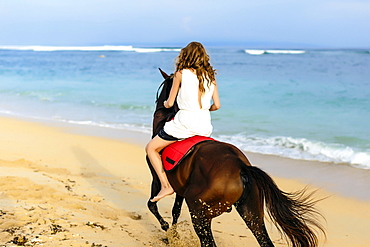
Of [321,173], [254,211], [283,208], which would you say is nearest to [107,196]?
[254,211]

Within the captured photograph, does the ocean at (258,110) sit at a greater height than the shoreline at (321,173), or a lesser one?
lesser

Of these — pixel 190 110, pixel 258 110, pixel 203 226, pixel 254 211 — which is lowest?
pixel 258 110

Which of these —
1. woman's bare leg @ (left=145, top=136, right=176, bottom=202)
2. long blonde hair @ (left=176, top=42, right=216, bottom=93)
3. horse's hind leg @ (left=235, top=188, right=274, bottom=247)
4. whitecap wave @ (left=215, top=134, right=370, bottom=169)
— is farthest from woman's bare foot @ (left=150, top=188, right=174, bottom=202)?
whitecap wave @ (left=215, top=134, right=370, bottom=169)

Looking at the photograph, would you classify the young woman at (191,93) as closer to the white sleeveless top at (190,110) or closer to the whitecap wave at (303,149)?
the white sleeveless top at (190,110)

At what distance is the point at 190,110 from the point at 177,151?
0.39 m

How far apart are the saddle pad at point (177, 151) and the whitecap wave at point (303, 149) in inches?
210

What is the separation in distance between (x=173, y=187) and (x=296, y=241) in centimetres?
120

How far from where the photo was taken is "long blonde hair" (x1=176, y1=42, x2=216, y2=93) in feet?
12.4

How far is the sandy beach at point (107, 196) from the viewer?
14.3 ft

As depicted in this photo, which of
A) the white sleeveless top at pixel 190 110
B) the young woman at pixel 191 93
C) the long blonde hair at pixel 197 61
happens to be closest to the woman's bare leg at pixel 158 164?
the young woman at pixel 191 93

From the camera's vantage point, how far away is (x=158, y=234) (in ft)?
15.6

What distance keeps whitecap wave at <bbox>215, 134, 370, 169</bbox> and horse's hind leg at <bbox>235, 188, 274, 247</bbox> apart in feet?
17.3

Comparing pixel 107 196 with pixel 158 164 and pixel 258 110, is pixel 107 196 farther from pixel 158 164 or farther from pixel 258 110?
pixel 258 110

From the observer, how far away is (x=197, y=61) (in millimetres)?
3766
